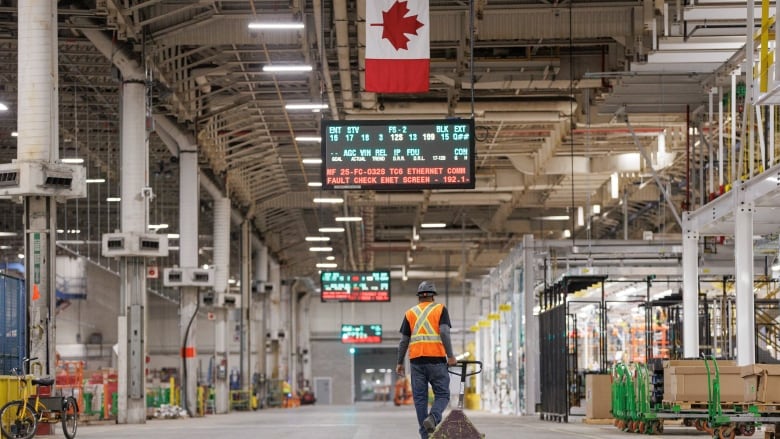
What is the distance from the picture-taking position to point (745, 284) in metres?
20.1

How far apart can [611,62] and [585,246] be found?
5804 mm

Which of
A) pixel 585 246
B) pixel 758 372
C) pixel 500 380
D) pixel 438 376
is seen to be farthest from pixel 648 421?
pixel 500 380

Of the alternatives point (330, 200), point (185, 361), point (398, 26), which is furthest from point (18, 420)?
point (330, 200)

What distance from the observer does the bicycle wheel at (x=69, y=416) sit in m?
20.1

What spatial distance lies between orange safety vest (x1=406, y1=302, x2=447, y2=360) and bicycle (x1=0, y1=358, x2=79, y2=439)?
759cm

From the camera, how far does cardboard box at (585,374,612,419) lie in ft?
92.7

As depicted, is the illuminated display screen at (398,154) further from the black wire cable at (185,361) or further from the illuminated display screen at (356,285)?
the illuminated display screen at (356,285)

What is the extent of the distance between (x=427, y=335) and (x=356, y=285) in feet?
117

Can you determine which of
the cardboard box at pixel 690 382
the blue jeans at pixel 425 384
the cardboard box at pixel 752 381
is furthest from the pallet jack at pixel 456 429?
the cardboard box at pixel 690 382

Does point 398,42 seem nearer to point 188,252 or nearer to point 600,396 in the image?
point 600,396

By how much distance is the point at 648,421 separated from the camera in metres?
22.3

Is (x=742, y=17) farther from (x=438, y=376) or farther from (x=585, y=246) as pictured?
(x=585, y=246)

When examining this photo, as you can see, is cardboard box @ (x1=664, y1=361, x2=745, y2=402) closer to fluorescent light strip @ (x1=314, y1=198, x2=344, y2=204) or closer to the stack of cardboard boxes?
the stack of cardboard boxes

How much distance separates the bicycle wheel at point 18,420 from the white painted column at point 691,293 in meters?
12.1
